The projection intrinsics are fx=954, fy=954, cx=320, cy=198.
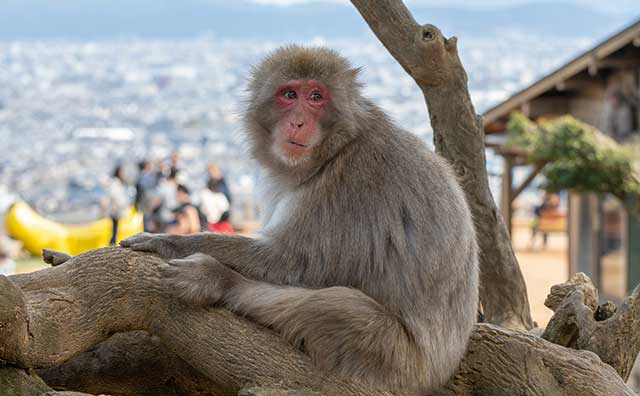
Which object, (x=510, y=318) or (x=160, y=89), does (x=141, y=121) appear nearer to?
(x=160, y=89)

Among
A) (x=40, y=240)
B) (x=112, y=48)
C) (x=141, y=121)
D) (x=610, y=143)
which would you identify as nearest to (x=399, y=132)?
(x=610, y=143)

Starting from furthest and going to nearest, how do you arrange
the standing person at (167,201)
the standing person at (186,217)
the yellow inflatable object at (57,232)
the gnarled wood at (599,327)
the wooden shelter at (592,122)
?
the yellow inflatable object at (57,232) → the wooden shelter at (592,122) → the standing person at (167,201) → the standing person at (186,217) → the gnarled wood at (599,327)

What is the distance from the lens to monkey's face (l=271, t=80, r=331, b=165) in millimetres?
3818

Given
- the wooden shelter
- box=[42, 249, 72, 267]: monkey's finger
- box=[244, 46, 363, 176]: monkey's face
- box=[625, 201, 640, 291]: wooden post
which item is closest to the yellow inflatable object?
the wooden shelter

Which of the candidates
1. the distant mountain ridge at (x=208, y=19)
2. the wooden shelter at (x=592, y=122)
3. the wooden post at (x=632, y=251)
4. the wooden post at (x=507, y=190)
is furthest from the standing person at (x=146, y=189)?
the distant mountain ridge at (x=208, y=19)

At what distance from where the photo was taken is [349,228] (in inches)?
→ 147

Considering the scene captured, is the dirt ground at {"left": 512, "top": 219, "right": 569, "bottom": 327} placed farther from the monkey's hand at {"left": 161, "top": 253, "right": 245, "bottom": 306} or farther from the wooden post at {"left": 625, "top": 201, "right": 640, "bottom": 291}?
the monkey's hand at {"left": 161, "top": 253, "right": 245, "bottom": 306}

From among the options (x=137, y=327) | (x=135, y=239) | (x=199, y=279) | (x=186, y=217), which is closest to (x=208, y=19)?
(x=186, y=217)

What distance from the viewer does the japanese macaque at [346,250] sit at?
361cm

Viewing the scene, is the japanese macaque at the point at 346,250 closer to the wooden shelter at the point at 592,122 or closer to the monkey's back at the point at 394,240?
the monkey's back at the point at 394,240

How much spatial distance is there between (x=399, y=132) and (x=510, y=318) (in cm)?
188

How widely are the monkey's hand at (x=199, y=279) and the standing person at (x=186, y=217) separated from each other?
22.1ft

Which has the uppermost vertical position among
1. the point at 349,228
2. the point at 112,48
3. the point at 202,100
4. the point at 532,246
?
the point at 112,48

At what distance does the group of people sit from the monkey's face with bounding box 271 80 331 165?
601 cm
